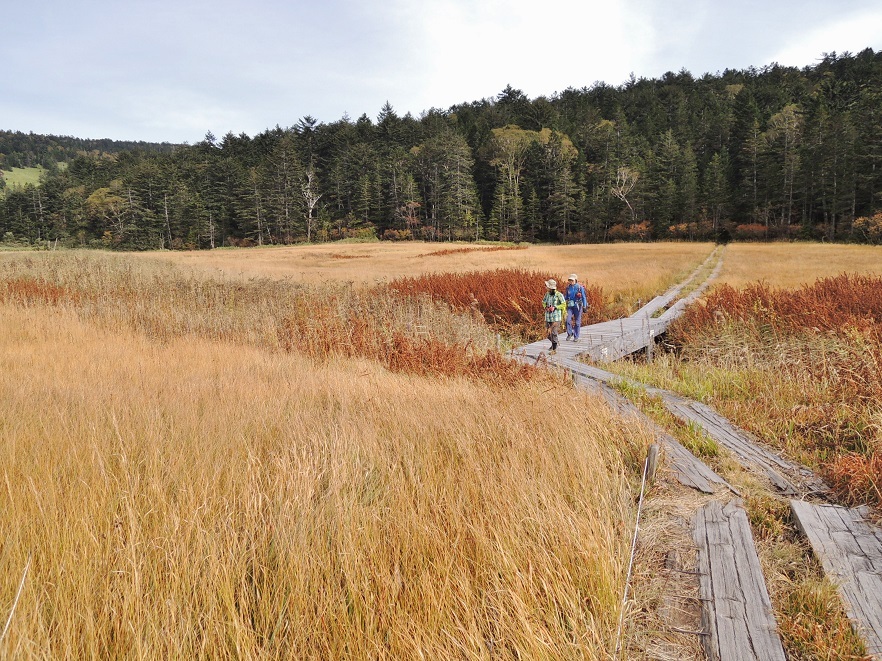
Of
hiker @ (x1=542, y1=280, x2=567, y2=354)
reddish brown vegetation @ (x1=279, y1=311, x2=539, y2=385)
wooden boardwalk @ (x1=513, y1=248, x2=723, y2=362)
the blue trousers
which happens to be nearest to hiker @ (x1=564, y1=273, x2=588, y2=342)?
the blue trousers

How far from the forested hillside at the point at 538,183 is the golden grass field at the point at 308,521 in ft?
202

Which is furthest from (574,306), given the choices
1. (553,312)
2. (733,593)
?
(733,593)

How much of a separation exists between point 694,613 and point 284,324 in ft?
25.0

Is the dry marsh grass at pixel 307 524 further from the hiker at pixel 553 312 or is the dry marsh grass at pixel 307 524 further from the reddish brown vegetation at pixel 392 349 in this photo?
the hiker at pixel 553 312

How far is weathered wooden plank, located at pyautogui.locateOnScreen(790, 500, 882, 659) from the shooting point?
78.3 inches

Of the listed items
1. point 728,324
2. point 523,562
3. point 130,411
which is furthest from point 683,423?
point 728,324

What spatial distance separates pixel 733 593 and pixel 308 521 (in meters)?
2.05

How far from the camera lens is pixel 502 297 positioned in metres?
14.0

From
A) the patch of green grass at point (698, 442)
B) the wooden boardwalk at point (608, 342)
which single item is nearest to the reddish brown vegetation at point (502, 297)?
the wooden boardwalk at point (608, 342)

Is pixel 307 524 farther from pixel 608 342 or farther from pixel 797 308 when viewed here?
pixel 797 308

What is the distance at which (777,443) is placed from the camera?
413cm

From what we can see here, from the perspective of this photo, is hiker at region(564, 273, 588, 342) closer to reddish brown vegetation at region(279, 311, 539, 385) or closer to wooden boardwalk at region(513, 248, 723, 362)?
wooden boardwalk at region(513, 248, 723, 362)

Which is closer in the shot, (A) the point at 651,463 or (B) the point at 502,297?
(A) the point at 651,463

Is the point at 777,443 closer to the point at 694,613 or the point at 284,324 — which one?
the point at 694,613
